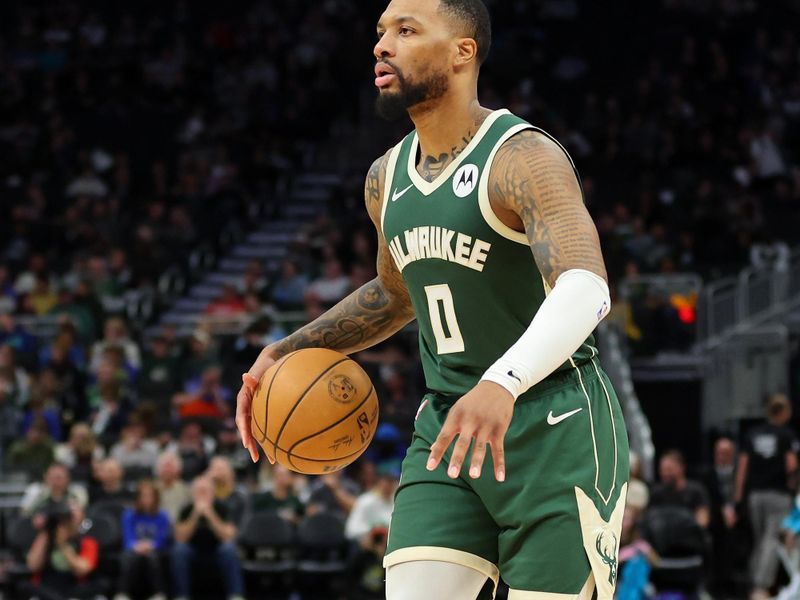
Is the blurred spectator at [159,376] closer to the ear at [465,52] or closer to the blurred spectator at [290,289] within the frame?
the blurred spectator at [290,289]

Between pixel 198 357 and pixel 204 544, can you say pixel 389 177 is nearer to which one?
pixel 204 544

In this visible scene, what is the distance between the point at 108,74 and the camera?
76.0ft

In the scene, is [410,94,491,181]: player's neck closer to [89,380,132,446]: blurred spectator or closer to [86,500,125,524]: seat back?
[86,500,125,524]: seat back

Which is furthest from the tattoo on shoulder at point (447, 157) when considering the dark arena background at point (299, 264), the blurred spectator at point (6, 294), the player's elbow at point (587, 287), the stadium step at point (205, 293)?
the stadium step at point (205, 293)

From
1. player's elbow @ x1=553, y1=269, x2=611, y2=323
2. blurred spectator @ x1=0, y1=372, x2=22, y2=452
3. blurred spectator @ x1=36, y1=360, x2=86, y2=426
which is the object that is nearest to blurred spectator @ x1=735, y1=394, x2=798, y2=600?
blurred spectator @ x1=36, y1=360, x2=86, y2=426

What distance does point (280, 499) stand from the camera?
12.6 metres

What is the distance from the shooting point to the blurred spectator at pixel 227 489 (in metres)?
12.3

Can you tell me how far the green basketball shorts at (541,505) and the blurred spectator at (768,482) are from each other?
8515 mm

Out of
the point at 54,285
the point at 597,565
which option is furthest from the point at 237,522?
the point at 597,565

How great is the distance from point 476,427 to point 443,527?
81cm

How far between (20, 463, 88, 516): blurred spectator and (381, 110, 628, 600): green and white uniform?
26.6 ft

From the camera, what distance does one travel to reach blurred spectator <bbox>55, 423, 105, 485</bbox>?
13.1 metres

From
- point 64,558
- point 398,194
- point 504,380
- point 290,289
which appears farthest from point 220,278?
point 504,380

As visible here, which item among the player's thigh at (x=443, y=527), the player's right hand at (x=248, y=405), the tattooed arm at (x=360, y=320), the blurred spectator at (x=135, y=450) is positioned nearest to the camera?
the player's thigh at (x=443, y=527)
